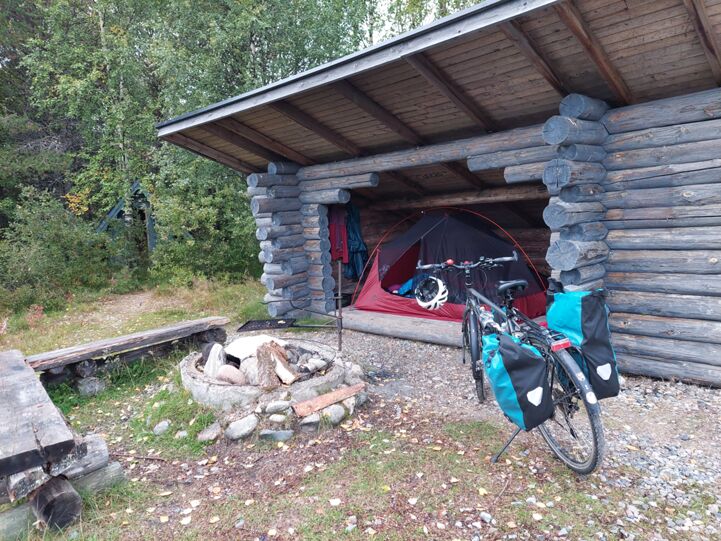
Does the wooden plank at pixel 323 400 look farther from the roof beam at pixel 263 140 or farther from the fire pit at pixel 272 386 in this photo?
the roof beam at pixel 263 140

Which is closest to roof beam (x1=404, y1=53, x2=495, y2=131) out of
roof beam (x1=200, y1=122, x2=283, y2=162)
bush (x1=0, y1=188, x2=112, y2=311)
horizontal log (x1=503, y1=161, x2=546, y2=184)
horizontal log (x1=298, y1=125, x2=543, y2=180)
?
horizontal log (x1=298, y1=125, x2=543, y2=180)

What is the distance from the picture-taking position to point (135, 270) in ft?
39.4

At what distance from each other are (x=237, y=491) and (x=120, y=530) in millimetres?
715

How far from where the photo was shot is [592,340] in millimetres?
2963

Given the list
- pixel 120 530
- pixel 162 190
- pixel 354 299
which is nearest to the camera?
pixel 120 530

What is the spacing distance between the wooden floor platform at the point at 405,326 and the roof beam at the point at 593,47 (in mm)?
3326

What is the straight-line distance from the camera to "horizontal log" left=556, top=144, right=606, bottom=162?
4.49 m

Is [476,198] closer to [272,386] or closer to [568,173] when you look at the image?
[568,173]

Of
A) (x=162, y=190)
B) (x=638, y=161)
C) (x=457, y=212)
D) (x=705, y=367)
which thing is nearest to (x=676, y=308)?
(x=705, y=367)

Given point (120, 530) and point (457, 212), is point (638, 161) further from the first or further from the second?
point (120, 530)

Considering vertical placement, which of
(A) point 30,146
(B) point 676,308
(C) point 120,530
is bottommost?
(C) point 120,530

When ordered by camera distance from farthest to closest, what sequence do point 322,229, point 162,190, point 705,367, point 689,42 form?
point 162,190
point 322,229
point 705,367
point 689,42

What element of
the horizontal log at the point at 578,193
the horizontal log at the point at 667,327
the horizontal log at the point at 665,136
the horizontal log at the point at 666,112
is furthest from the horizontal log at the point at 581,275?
the horizontal log at the point at 666,112

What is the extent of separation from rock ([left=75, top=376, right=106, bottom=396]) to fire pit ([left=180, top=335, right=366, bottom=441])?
3.80 ft
